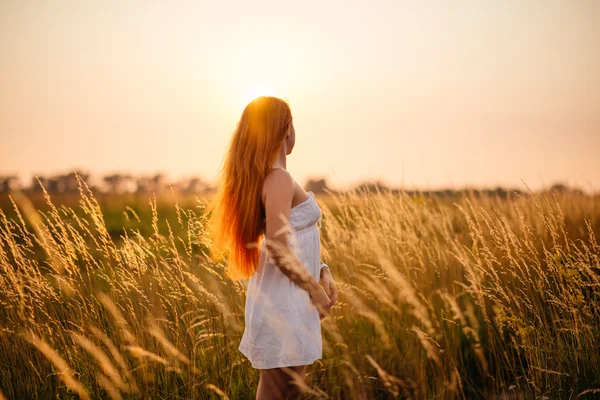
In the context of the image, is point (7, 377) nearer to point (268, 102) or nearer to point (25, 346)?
point (25, 346)

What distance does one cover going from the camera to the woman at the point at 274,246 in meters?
2.23

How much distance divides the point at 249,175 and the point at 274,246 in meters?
0.38

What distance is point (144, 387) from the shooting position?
2.98 metres

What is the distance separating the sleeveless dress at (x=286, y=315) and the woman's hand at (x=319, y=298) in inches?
1.1

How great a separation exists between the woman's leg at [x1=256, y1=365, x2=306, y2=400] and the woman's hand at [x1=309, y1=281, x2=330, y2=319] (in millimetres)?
315

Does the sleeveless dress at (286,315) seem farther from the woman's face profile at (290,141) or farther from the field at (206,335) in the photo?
the field at (206,335)

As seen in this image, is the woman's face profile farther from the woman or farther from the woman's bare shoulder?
the woman's bare shoulder

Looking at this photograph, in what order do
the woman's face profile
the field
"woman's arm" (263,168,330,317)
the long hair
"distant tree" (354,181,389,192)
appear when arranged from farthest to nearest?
"distant tree" (354,181,389,192), the field, the woman's face profile, the long hair, "woman's arm" (263,168,330,317)

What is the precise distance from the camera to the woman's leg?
229cm

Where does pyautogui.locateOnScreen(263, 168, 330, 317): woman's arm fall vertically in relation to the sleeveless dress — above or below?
above

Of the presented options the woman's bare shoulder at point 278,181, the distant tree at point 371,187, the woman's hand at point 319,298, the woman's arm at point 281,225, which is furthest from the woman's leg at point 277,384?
the distant tree at point 371,187

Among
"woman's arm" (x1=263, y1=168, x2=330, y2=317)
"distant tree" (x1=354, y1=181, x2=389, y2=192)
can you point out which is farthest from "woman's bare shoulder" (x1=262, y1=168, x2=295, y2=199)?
"distant tree" (x1=354, y1=181, x2=389, y2=192)

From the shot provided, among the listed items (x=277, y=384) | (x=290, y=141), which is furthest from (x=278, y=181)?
(x=277, y=384)

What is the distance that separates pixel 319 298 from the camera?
230 centimetres
